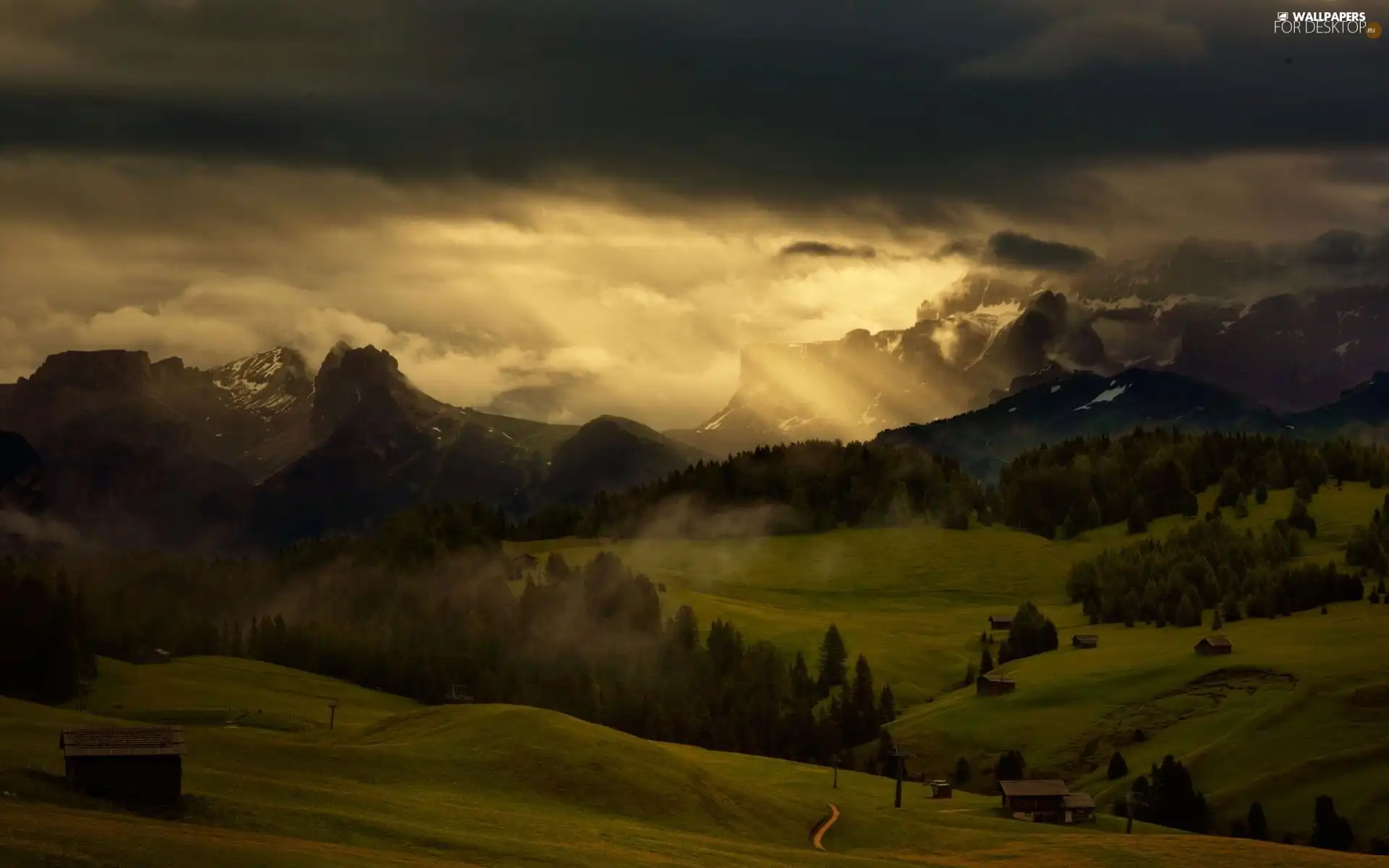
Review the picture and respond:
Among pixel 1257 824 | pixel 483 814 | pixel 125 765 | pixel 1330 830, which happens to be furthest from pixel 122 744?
pixel 1257 824

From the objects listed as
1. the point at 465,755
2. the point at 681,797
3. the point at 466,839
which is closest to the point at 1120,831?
the point at 681,797

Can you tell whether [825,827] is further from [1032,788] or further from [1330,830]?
[1330,830]

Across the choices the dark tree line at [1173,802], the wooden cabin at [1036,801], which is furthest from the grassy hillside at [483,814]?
the dark tree line at [1173,802]

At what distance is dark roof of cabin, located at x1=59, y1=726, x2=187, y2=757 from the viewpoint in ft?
301

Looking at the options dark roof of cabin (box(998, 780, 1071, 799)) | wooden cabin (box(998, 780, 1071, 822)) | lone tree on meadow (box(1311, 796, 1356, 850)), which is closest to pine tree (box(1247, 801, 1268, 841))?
lone tree on meadow (box(1311, 796, 1356, 850))

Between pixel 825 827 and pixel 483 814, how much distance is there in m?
39.0

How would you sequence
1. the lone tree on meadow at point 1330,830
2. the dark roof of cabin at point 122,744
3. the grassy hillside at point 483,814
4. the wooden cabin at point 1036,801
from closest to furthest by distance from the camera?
1. the grassy hillside at point 483,814
2. the dark roof of cabin at point 122,744
3. the lone tree on meadow at point 1330,830
4. the wooden cabin at point 1036,801

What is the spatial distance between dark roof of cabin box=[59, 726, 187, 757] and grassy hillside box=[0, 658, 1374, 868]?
2381mm

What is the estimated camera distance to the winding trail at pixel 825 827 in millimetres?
132125

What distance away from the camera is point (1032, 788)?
17712cm

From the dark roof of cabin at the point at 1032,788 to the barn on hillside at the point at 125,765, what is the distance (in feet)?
337

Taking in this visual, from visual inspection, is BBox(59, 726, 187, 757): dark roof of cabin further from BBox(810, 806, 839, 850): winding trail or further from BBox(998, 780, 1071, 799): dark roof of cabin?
BBox(998, 780, 1071, 799): dark roof of cabin

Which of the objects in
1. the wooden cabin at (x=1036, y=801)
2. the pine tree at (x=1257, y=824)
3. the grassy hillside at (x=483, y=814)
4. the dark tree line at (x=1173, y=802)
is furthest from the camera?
the dark tree line at (x=1173, y=802)

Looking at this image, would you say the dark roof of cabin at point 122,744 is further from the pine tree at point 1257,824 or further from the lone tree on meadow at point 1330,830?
the pine tree at point 1257,824
